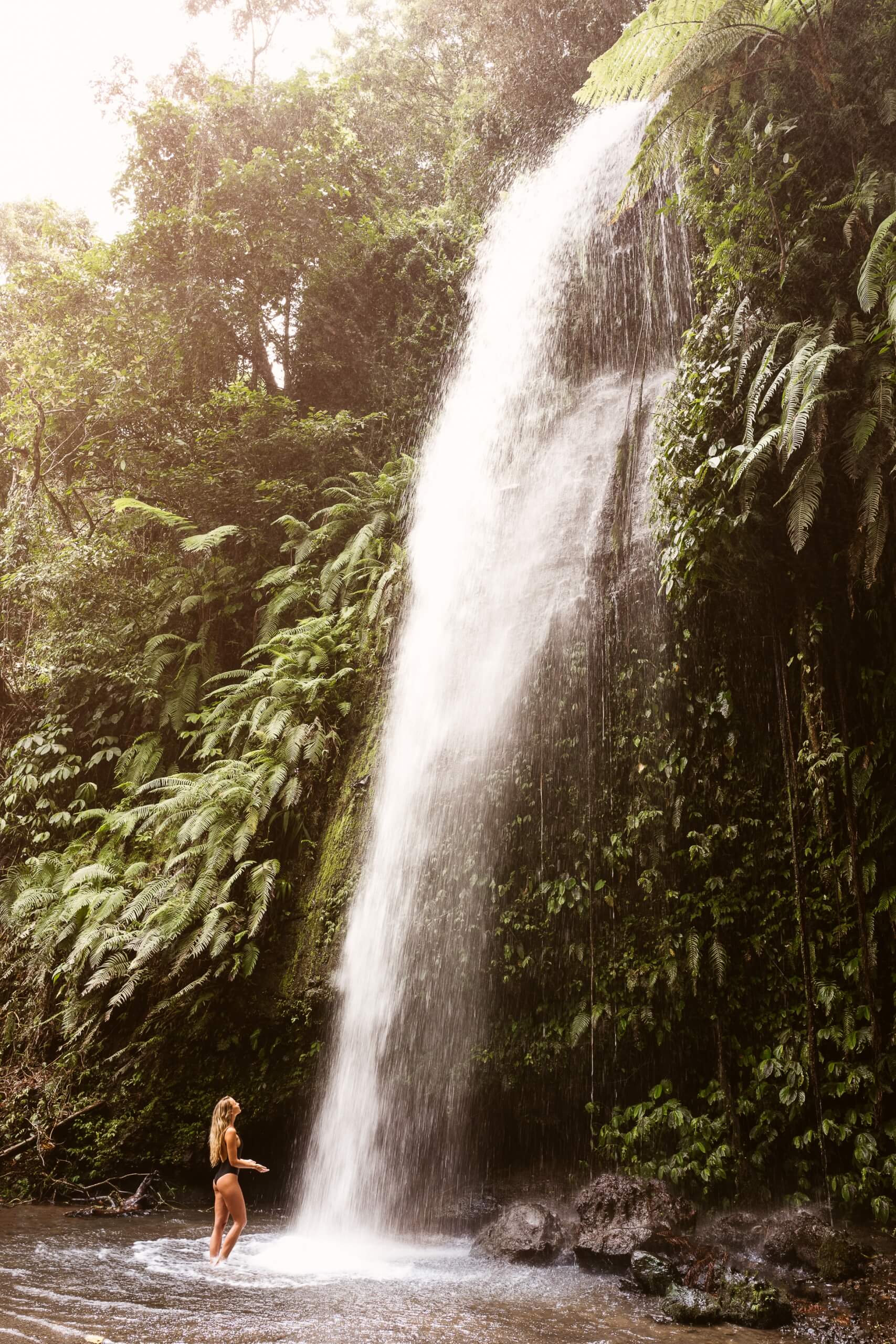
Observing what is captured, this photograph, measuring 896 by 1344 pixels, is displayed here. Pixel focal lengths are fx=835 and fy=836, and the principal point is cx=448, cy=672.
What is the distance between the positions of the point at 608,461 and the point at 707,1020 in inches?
203

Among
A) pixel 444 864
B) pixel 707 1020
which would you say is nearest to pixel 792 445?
pixel 707 1020

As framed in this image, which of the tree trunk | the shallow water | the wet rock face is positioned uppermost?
the tree trunk

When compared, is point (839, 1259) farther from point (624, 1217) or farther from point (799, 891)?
point (799, 891)

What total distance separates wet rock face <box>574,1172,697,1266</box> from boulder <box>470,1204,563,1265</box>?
211 millimetres

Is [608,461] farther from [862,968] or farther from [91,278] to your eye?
[91,278]

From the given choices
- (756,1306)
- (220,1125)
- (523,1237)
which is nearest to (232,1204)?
(220,1125)

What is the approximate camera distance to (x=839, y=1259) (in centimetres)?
405

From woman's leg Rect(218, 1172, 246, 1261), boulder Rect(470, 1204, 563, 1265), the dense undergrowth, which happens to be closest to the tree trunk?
the dense undergrowth

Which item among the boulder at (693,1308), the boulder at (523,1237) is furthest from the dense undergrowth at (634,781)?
the boulder at (693,1308)

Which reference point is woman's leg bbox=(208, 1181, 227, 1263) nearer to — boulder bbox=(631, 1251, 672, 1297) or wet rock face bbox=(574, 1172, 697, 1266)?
wet rock face bbox=(574, 1172, 697, 1266)

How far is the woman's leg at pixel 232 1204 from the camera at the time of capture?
453 cm

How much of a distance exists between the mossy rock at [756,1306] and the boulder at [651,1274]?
36 cm

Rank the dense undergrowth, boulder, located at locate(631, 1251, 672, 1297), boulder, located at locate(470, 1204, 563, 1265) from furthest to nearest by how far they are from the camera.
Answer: the dense undergrowth
boulder, located at locate(470, 1204, 563, 1265)
boulder, located at locate(631, 1251, 672, 1297)

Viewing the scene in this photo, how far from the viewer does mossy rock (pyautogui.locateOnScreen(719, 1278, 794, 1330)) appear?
12.2 ft
